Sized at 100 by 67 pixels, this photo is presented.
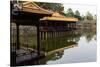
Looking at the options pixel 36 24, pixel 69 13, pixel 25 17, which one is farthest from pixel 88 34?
pixel 25 17

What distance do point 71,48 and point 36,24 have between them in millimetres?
527

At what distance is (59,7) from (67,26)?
25cm

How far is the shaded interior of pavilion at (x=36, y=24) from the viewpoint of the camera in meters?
2.29

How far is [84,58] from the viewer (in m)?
2.59

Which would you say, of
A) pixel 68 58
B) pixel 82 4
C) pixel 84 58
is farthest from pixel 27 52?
pixel 82 4

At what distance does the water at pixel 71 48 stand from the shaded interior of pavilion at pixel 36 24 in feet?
0.23

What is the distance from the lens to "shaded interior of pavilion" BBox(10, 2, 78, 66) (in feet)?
7.50

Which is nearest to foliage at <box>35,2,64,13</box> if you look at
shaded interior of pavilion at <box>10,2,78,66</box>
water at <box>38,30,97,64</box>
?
shaded interior of pavilion at <box>10,2,78,66</box>

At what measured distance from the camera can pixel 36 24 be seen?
2373 millimetres

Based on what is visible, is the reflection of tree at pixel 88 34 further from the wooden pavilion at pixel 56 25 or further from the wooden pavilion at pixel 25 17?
the wooden pavilion at pixel 25 17

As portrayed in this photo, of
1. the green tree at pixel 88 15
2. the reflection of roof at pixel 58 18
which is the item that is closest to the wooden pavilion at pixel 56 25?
the reflection of roof at pixel 58 18
